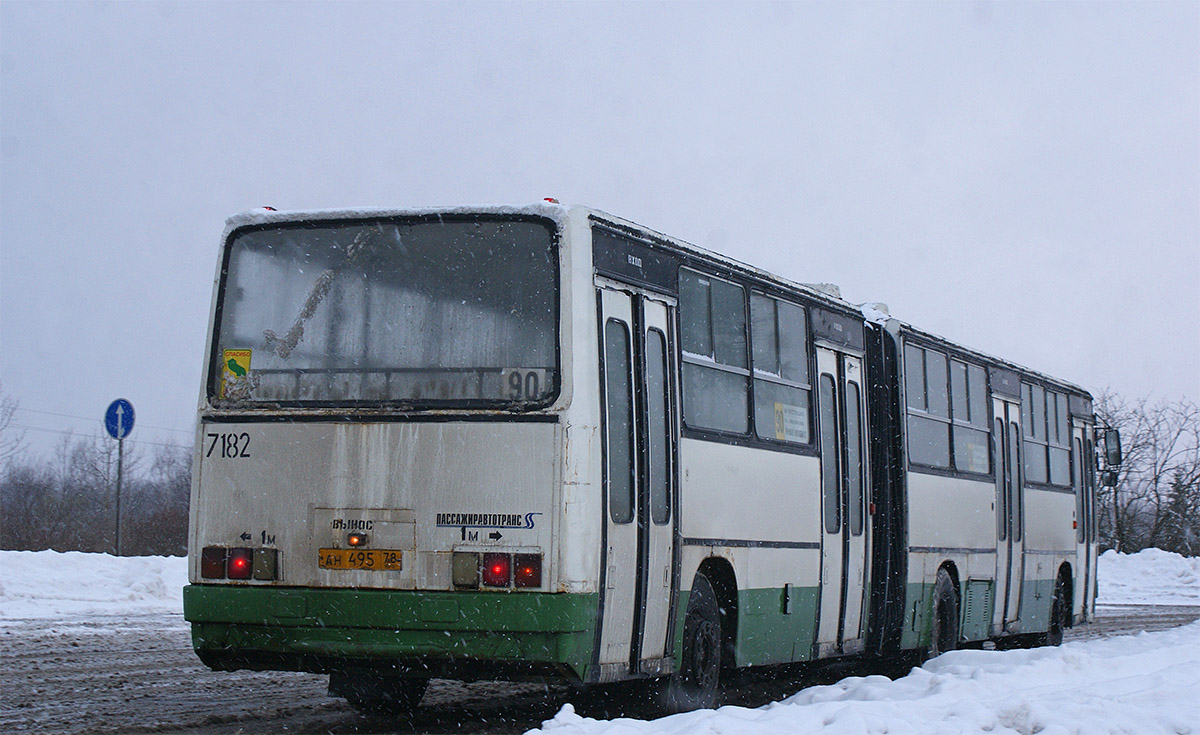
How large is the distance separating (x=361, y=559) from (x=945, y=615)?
870 centimetres

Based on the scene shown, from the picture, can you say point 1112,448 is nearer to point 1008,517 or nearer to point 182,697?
point 1008,517

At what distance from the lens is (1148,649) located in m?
14.8

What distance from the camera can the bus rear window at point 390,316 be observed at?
8953mm

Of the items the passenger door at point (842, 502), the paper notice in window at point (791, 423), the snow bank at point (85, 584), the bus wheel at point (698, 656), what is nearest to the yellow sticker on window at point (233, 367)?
the bus wheel at point (698, 656)

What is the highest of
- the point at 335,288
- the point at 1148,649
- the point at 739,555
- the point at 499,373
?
the point at 335,288

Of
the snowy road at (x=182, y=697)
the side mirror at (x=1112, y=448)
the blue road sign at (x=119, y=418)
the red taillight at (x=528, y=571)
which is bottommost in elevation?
the snowy road at (x=182, y=697)

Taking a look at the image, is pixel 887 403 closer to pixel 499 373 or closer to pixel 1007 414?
pixel 1007 414

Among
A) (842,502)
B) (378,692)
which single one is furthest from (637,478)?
(842,502)

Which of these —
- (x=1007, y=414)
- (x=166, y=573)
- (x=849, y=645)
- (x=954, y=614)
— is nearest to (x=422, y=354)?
(x=849, y=645)

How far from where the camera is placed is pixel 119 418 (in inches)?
910

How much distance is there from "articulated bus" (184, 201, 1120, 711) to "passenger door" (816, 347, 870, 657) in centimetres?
149

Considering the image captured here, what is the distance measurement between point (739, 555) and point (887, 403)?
4.26 meters

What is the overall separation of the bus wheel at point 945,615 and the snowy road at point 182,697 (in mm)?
1428

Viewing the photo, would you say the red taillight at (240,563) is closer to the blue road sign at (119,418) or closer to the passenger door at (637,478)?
the passenger door at (637,478)
